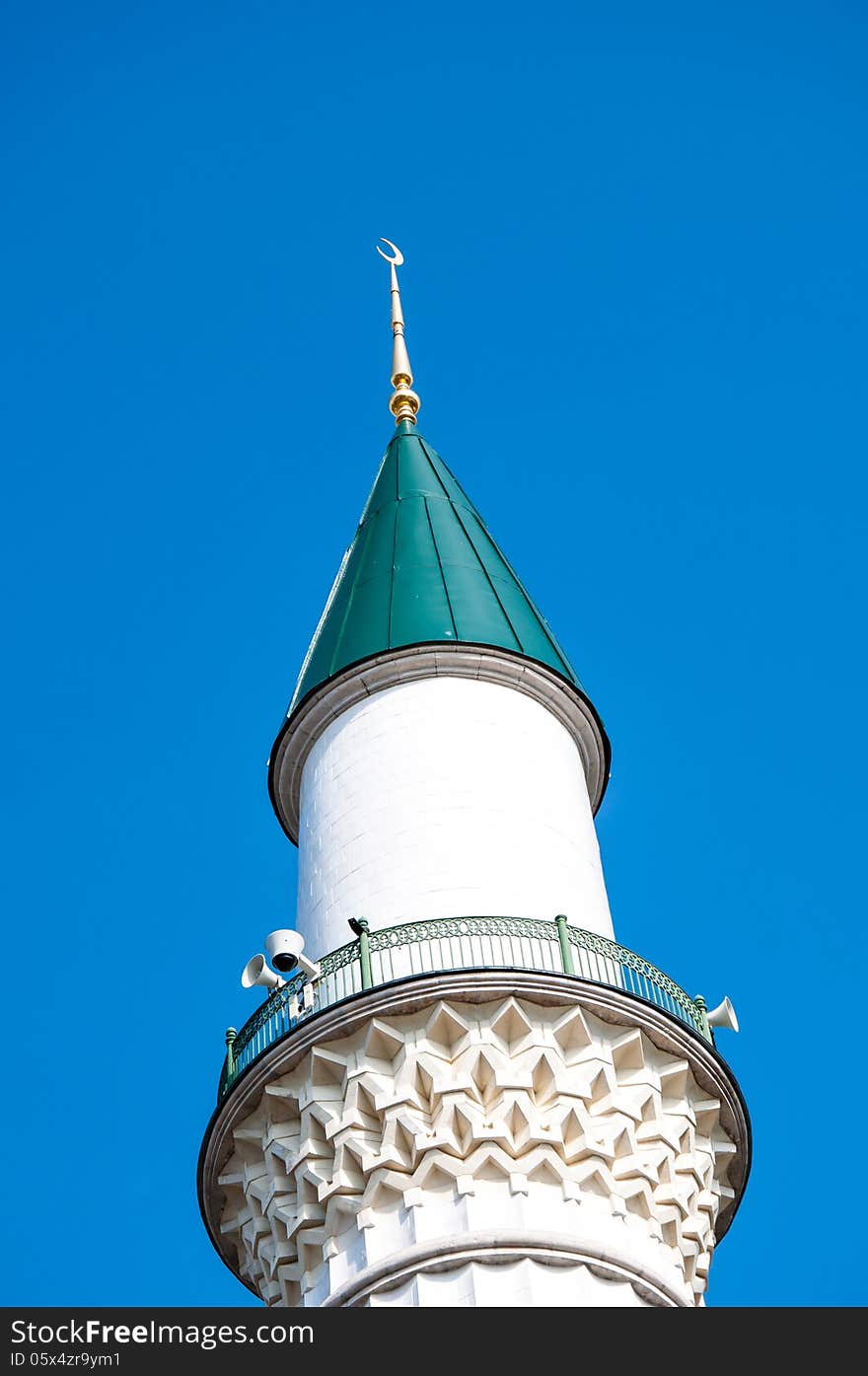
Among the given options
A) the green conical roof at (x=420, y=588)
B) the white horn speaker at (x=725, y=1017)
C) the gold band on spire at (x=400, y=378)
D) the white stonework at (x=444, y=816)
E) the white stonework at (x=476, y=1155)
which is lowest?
the white stonework at (x=476, y=1155)

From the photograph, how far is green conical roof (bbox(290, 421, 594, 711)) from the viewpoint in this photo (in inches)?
1029

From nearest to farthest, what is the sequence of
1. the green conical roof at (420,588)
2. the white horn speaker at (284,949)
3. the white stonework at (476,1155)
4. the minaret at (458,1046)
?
the white stonework at (476,1155) < the minaret at (458,1046) < the white horn speaker at (284,949) < the green conical roof at (420,588)

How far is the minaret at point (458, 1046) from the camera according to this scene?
20.3 m

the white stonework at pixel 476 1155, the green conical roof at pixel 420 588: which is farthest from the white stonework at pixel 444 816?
the white stonework at pixel 476 1155

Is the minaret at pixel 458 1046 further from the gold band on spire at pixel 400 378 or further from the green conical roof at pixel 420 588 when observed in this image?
the gold band on spire at pixel 400 378

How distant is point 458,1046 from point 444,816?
336cm

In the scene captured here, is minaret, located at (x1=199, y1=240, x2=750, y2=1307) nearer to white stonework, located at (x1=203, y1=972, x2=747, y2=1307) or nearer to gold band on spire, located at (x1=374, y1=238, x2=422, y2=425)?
white stonework, located at (x1=203, y1=972, x2=747, y2=1307)

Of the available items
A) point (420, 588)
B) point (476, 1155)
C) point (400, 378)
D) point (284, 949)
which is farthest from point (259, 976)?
point (400, 378)

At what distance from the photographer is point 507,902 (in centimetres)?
2291

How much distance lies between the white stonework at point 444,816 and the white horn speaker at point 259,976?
82cm

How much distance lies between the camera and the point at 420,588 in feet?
88.0

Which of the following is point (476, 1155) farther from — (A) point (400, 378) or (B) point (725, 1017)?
(A) point (400, 378)
